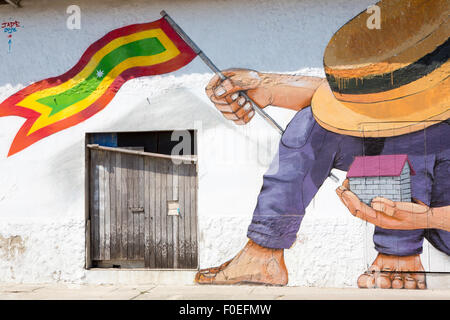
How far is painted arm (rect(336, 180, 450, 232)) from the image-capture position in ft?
21.6

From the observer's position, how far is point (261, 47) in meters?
7.16

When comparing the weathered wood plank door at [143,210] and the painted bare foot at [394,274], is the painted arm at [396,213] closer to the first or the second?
the painted bare foot at [394,274]

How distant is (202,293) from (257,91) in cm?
291

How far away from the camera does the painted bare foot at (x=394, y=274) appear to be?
21.8 feet

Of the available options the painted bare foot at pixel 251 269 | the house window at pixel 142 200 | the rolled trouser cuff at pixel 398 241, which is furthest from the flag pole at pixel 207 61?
the rolled trouser cuff at pixel 398 241

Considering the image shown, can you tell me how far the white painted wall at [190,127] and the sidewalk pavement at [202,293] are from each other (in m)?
0.29

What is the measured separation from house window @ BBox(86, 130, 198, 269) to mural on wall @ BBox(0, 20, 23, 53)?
1.93 meters

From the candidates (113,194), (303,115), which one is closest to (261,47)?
(303,115)

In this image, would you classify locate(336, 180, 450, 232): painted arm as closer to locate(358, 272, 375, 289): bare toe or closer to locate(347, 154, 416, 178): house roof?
locate(347, 154, 416, 178): house roof

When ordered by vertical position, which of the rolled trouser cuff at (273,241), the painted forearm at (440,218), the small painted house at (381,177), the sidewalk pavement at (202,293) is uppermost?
the small painted house at (381,177)

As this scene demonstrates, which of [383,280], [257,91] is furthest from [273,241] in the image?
[257,91]

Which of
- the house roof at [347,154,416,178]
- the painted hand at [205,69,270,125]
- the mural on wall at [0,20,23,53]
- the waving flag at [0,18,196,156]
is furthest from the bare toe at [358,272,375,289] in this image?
the mural on wall at [0,20,23,53]

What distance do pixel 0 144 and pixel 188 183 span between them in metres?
2.96

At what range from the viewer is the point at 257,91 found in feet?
23.4
